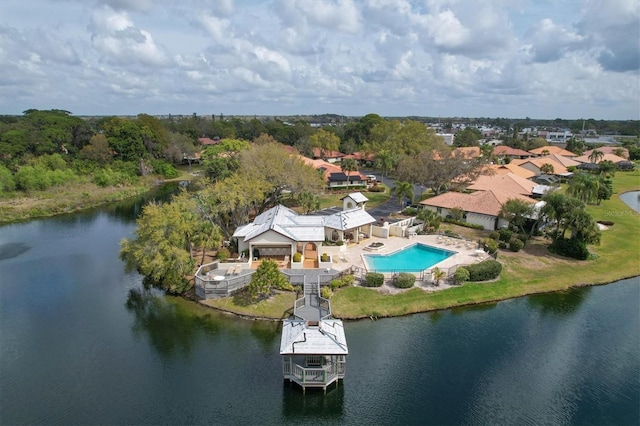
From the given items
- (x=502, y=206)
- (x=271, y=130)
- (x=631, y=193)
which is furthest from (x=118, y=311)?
→ (x=271, y=130)

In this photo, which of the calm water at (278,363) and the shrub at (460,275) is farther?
the shrub at (460,275)

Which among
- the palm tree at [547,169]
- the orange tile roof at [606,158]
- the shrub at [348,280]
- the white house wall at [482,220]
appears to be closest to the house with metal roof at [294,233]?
the shrub at [348,280]

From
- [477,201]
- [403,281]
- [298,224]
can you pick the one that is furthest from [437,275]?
[477,201]

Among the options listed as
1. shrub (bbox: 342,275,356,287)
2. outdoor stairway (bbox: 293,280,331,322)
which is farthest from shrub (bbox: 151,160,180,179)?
shrub (bbox: 342,275,356,287)

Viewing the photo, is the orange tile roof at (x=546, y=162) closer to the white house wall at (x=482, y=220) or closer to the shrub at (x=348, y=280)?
the white house wall at (x=482, y=220)

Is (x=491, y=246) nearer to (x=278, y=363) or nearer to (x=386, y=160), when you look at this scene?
(x=278, y=363)

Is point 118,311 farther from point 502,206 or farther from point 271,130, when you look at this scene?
point 271,130
